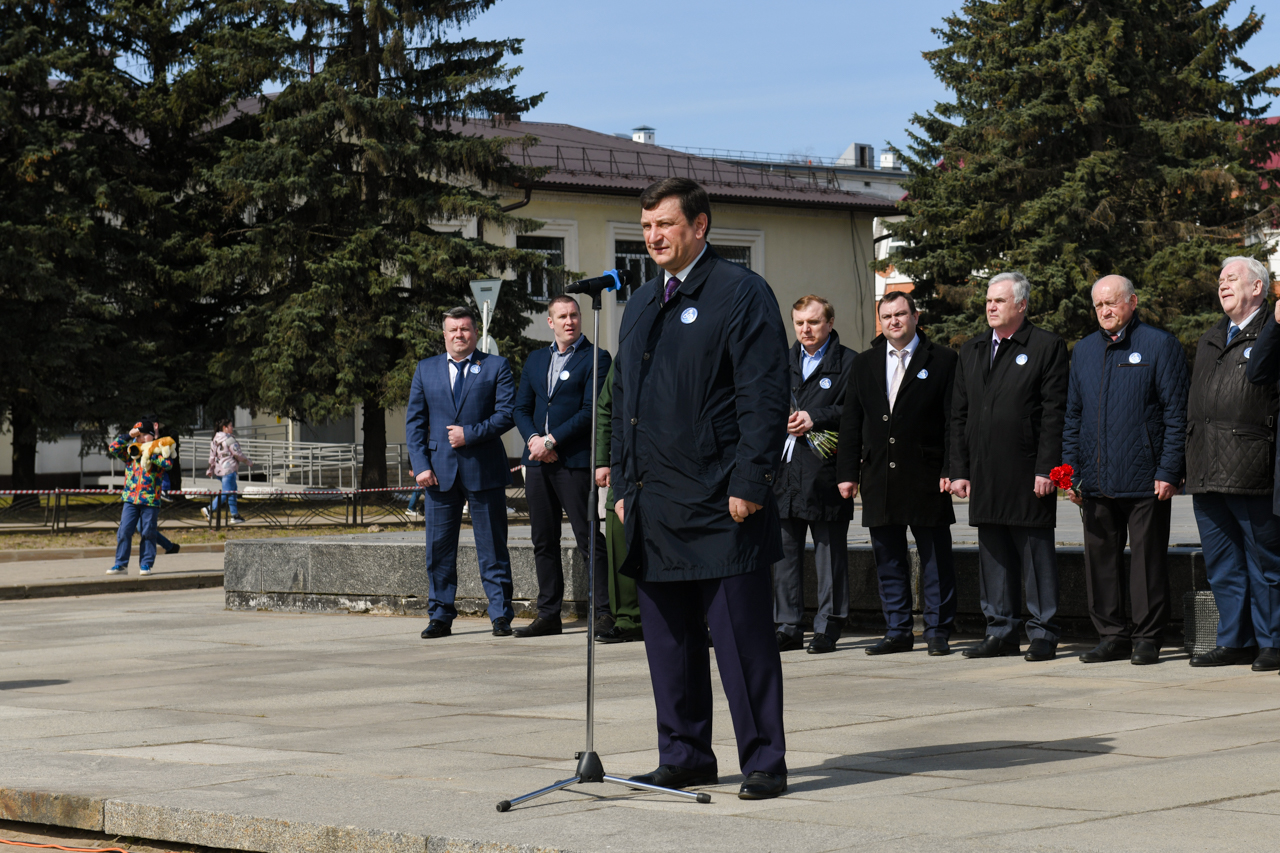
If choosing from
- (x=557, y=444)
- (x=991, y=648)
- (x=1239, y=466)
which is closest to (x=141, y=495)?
(x=557, y=444)

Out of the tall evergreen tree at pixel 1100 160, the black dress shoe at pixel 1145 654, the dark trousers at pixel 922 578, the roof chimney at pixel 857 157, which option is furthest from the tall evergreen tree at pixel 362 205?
the roof chimney at pixel 857 157

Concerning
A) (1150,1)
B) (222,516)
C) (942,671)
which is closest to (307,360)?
(222,516)

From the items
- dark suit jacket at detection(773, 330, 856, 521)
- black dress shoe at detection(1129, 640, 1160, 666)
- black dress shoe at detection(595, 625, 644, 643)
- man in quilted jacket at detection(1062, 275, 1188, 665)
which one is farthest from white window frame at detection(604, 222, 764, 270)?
black dress shoe at detection(1129, 640, 1160, 666)

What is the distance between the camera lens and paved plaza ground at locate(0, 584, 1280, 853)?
4496mm

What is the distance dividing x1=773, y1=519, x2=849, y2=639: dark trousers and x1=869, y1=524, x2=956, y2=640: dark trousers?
0.78ft

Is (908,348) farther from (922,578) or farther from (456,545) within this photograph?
(456,545)

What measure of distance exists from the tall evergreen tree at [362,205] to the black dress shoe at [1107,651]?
26126 millimetres

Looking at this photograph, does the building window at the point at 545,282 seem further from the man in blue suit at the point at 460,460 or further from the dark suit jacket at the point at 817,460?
the dark suit jacket at the point at 817,460

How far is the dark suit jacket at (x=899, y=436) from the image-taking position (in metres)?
9.15

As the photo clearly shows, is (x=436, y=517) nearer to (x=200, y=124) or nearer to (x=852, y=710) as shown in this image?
(x=852, y=710)

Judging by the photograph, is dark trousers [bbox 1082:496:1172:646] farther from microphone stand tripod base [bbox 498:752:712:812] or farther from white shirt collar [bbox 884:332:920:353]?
microphone stand tripod base [bbox 498:752:712:812]

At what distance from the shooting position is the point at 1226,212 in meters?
40.2

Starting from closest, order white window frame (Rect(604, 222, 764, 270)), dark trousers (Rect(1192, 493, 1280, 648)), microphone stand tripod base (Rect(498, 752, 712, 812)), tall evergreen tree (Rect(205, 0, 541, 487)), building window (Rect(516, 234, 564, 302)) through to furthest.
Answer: microphone stand tripod base (Rect(498, 752, 712, 812)) < dark trousers (Rect(1192, 493, 1280, 648)) < tall evergreen tree (Rect(205, 0, 541, 487)) < building window (Rect(516, 234, 564, 302)) < white window frame (Rect(604, 222, 764, 270))

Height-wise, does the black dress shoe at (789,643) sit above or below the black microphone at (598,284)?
below
